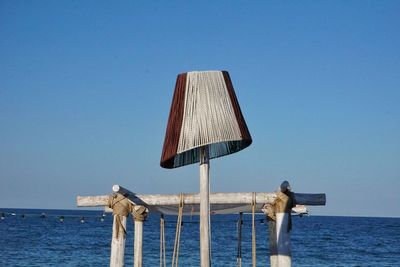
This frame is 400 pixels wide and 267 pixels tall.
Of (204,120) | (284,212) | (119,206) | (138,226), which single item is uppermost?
(204,120)

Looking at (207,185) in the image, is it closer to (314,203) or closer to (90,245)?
(314,203)

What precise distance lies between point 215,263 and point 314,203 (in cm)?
3486

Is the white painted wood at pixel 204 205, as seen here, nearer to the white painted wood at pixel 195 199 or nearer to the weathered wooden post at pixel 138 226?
the white painted wood at pixel 195 199

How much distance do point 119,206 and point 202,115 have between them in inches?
163

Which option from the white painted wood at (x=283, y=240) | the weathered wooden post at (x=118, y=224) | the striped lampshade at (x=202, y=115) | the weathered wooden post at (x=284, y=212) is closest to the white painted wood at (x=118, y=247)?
the weathered wooden post at (x=118, y=224)

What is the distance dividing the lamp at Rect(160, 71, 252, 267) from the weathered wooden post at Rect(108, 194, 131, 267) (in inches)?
140

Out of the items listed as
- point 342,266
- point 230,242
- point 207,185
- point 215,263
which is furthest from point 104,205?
point 230,242

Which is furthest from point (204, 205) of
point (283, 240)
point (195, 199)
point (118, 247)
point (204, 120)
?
point (118, 247)

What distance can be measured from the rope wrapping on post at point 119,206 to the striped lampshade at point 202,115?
3620 mm

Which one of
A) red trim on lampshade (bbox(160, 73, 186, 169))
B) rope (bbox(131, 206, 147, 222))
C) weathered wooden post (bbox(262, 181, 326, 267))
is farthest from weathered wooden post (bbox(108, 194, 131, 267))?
red trim on lampshade (bbox(160, 73, 186, 169))

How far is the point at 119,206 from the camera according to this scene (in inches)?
456

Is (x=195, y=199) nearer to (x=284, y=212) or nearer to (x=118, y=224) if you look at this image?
→ (x=118, y=224)

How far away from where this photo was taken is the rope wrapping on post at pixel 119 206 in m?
11.5

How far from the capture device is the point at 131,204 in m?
11.7
